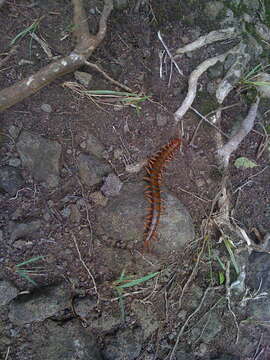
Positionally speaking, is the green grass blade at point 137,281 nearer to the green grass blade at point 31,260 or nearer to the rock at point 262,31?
the green grass blade at point 31,260

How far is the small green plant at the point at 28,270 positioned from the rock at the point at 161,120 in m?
1.95

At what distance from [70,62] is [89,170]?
3.81ft

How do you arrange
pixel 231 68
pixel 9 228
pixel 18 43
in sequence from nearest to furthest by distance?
pixel 9 228, pixel 18 43, pixel 231 68

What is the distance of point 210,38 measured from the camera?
403 cm

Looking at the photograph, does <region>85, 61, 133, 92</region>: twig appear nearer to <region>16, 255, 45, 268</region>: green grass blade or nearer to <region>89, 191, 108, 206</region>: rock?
<region>89, 191, 108, 206</region>: rock

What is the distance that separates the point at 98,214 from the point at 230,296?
1863mm

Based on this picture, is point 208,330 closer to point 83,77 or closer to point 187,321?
point 187,321

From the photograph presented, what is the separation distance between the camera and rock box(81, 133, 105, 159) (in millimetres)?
3605

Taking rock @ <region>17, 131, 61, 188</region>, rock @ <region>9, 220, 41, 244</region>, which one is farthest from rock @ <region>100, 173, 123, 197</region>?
rock @ <region>9, 220, 41, 244</region>

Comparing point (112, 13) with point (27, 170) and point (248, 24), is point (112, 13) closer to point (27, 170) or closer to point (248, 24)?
point (248, 24)

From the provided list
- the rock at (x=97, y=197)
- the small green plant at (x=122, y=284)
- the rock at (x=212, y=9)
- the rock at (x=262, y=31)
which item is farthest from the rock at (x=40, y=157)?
the rock at (x=262, y=31)

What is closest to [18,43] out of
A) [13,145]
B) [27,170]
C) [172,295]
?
[13,145]

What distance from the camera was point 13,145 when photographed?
3391mm

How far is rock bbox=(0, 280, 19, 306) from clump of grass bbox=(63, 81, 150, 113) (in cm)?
207
